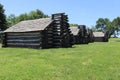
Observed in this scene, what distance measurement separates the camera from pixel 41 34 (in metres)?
32.8

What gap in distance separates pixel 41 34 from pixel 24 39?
355cm

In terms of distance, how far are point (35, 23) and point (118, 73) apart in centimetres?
2573

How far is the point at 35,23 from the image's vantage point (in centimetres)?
3628

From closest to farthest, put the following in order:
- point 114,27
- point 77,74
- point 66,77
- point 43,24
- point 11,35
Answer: point 66,77 → point 77,74 → point 43,24 → point 11,35 → point 114,27

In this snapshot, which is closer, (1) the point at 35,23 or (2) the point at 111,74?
(2) the point at 111,74

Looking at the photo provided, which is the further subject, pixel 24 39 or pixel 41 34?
pixel 24 39

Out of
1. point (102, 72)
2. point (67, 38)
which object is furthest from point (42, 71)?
point (67, 38)

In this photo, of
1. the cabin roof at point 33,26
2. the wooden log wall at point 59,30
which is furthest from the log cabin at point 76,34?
the cabin roof at point 33,26

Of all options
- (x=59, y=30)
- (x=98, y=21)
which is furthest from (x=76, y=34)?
(x=98, y=21)

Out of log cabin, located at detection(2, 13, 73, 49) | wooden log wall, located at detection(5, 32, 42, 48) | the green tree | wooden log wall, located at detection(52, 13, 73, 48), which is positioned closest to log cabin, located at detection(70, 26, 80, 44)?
the green tree

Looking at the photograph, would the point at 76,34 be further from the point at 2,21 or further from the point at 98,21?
the point at 98,21

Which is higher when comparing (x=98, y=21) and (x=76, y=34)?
(x=98, y=21)

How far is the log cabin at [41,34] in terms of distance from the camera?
109ft

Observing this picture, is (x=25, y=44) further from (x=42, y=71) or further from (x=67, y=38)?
(x=42, y=71)
